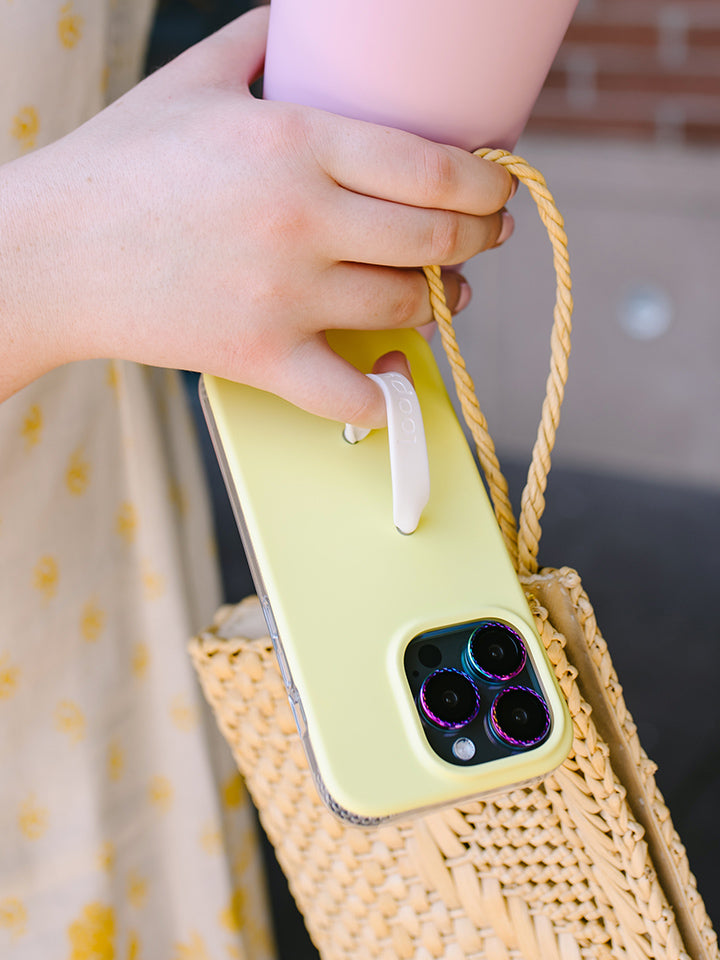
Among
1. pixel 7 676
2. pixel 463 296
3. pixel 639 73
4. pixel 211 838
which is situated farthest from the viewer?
pixel 639 73

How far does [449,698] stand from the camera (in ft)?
1.11

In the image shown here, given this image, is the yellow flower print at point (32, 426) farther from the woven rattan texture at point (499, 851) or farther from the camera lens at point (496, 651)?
the camera lens at point (496, 651)

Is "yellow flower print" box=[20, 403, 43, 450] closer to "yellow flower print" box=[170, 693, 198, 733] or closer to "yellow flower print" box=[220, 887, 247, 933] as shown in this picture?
"yellow flower print" box=[170, 693, 198, 733]

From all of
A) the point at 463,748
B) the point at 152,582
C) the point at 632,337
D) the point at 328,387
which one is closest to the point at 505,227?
the point at 328,387

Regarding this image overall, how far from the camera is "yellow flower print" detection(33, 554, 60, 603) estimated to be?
555mm

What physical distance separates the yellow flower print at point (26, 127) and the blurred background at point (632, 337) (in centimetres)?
91

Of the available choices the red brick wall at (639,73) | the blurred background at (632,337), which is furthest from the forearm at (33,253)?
the red brick wall at (639,73)

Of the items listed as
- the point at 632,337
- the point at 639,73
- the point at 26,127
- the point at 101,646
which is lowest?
the point at 101,646

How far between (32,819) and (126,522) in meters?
0.21

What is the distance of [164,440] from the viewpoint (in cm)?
65

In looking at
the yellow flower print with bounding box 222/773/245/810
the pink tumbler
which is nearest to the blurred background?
the yellow flower print with bounding box 222/773/245/810

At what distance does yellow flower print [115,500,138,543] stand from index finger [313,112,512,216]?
34cm

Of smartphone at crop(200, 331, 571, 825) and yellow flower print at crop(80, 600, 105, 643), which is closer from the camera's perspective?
smartphone at crop(200, 331, 571, 825)

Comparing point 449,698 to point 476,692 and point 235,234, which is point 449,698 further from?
point 235,234
